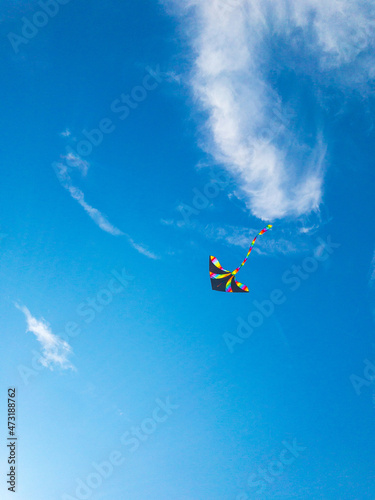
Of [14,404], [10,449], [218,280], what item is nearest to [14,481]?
[10,449]

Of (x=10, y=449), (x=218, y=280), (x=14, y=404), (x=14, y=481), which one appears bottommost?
(x=14, y=481)

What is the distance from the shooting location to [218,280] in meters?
14.3

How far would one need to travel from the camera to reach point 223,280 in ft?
46.9

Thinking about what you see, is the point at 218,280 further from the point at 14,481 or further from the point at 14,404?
the point at 14,481

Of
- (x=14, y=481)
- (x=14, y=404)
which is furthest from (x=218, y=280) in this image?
(x=14, y=481)

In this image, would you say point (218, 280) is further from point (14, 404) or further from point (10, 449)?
point (10, 449)

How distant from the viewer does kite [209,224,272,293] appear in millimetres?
13828

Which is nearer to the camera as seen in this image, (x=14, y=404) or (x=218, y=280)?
(x=218, y=280)

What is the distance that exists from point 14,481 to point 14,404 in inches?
179

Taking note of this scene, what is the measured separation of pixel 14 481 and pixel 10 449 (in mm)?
1939

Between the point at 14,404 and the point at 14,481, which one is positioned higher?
the point at 14,404

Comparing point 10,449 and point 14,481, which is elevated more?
point 10,449

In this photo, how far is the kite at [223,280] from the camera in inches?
544

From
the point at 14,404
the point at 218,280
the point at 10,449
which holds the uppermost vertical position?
the point at 218,280
